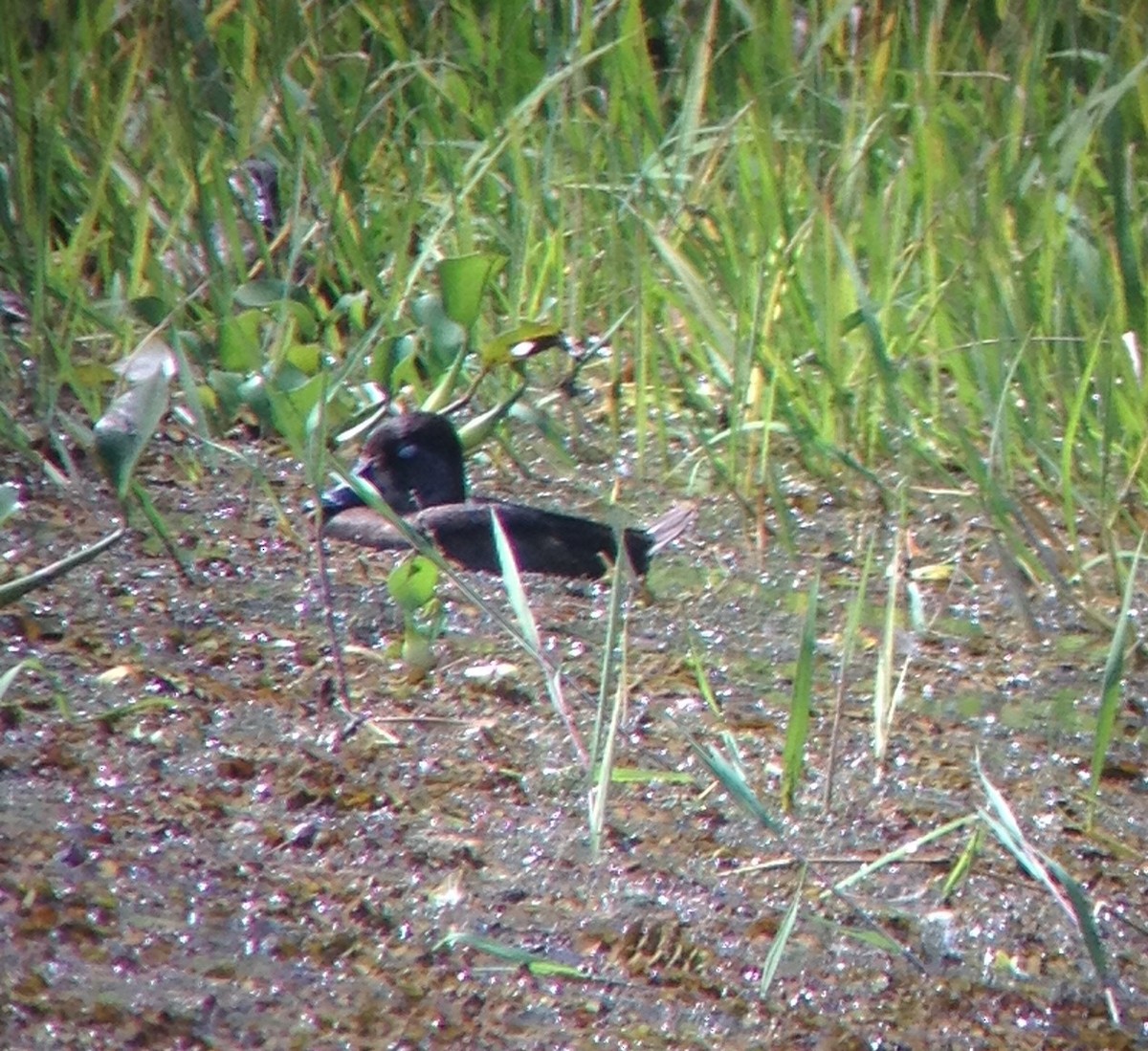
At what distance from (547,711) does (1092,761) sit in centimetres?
47

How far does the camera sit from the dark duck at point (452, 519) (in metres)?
2.00

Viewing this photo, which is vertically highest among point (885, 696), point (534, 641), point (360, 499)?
point (534, 641)

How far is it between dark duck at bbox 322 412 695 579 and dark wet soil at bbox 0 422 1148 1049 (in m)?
0.04

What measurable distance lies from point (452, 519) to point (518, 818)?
1.84 feet

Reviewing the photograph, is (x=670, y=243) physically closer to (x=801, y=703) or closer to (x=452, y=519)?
(x=452, y=519)

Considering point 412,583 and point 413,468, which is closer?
point 412,583

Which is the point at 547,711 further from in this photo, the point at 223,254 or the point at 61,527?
the point at 223,254

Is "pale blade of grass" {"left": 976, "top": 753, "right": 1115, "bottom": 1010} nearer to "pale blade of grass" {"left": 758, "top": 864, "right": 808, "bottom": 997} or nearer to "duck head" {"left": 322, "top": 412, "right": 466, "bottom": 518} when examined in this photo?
"pale blade of grass" {"left": 758, "top": 864, "right": 808, "bottom": 997}

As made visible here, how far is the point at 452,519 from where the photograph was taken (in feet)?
6.62

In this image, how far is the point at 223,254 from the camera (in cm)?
266

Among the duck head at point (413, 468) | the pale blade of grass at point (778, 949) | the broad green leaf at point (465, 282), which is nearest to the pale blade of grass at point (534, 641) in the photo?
the pale blade of grass at point (778, 949)

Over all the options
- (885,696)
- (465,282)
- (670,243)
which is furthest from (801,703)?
(670,243)

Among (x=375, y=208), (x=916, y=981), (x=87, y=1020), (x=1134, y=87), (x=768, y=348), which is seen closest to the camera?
(x=87, y=1020)

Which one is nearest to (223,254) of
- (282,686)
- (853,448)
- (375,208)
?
(375,208)
